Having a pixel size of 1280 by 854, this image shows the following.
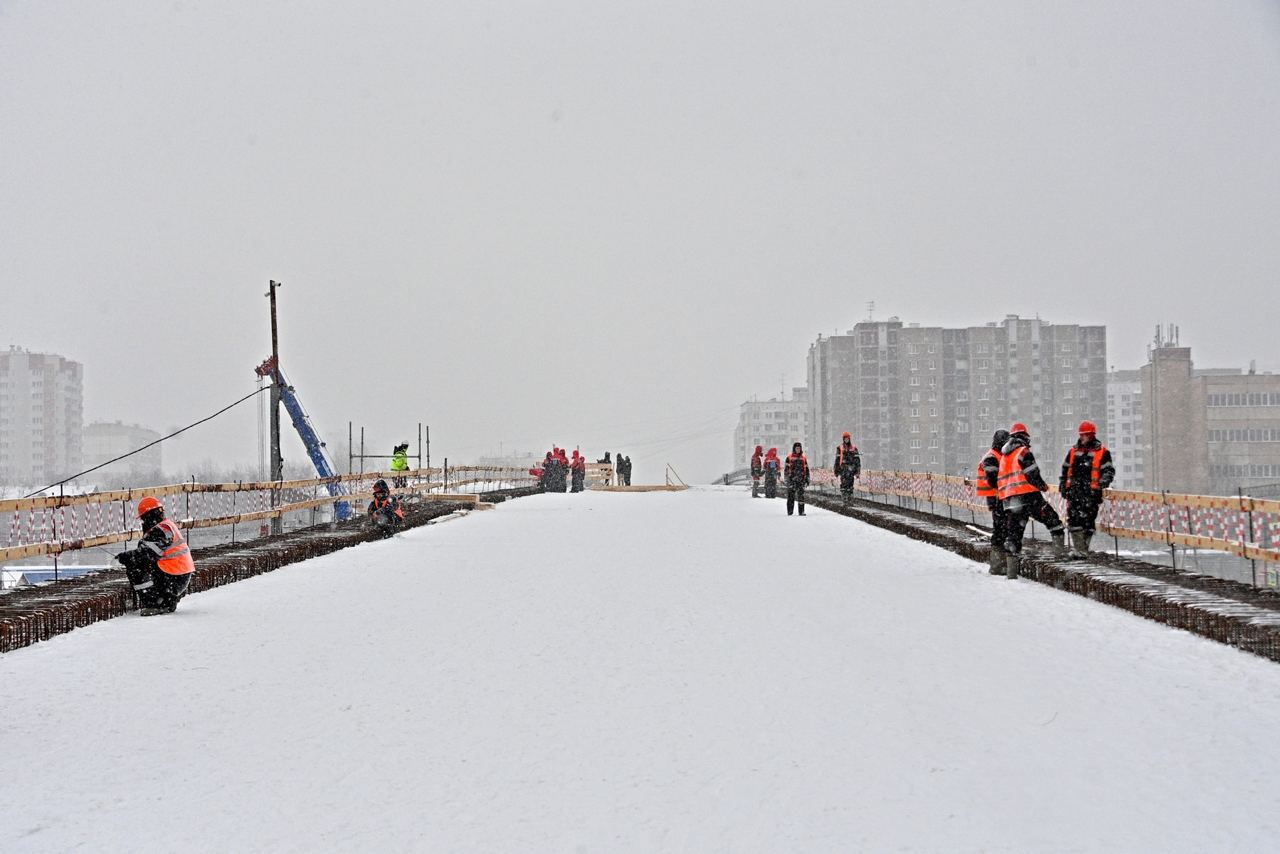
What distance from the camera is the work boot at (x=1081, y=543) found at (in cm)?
1376

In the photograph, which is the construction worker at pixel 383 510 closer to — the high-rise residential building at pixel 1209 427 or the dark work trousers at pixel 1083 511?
the dark work trousers at pixel 1083 511

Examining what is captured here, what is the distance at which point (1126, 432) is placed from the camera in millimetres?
153875

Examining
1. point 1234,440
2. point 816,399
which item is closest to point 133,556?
point 1234,440

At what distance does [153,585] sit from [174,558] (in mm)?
334

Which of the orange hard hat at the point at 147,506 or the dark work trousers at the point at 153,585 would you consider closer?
the dark work trousers at the point at 153,585

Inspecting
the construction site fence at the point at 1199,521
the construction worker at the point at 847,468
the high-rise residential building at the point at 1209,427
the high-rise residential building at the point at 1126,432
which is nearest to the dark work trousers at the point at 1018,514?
the construction site fence at the point at 1199,521

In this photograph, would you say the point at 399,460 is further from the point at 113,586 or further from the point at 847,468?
the point at 113,586

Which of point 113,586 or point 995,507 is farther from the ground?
point 995,507

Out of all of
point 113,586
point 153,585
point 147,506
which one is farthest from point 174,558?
point 113,586

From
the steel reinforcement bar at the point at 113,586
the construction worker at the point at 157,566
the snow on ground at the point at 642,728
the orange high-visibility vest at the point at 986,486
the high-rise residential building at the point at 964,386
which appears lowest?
the snow on ground at the point at 642,728

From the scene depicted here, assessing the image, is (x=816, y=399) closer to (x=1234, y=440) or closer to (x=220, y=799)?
(x=1234, y=440)

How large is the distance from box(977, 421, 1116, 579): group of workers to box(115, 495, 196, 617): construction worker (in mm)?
9235

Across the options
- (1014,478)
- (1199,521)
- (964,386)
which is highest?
(964,386)

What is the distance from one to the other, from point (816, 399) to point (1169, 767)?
13876 cm
